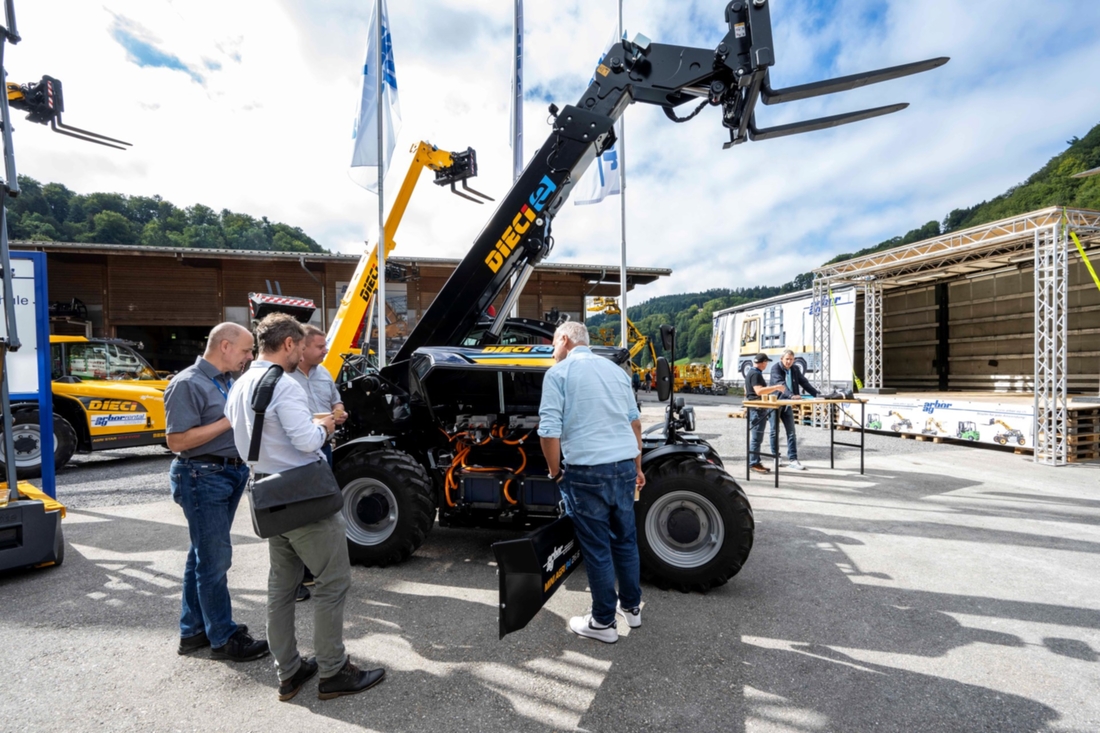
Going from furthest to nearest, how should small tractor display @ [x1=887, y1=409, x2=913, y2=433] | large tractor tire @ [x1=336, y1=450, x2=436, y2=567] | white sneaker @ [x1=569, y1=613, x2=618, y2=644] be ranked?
small tractor display @ [x1=887, y1=409, x2=913, y2=433]
large tractor tire @ [x1=336, y1=450, x2=436, y2=567]
white sneaker @ [x1=569, y1=613, x2=618, y2=644]

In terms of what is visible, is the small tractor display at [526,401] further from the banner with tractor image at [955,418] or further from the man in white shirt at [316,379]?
the banner with tractor image at [955,418]

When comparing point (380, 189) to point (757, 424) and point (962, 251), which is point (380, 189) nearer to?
point (757, 424)

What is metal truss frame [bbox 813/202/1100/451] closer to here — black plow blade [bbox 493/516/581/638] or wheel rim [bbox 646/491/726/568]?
wheel rim [bbox 646/491/726/568]

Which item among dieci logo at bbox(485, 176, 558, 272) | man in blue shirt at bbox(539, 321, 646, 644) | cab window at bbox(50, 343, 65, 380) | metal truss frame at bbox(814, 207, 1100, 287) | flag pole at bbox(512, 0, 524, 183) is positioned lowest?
man in blue shirt at bbox(539, 321, 646, 644)

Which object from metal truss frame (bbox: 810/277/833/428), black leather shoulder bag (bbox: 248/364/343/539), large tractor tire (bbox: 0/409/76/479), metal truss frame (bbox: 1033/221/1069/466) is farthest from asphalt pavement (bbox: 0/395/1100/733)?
metal truss frame (bbox: 810/277/833/428)

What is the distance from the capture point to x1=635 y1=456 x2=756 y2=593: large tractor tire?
11.4 ft

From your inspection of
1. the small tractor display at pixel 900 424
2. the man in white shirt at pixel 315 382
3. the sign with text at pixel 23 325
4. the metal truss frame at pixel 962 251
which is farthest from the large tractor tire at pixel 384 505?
the small tractor display at pixel 900 424

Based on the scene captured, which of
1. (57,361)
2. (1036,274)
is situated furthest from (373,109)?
(1036,274)

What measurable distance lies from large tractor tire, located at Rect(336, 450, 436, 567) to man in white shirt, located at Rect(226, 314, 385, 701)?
149cm

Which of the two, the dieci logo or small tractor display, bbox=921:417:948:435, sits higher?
the dieci logo

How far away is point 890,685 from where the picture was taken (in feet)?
8.26

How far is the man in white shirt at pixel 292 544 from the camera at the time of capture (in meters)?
2.26

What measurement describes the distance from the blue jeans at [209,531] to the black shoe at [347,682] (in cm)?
71

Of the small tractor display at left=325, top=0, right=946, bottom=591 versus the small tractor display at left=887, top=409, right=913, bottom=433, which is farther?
the small tractor display at left=887, top=409, right=913, bottom=433
